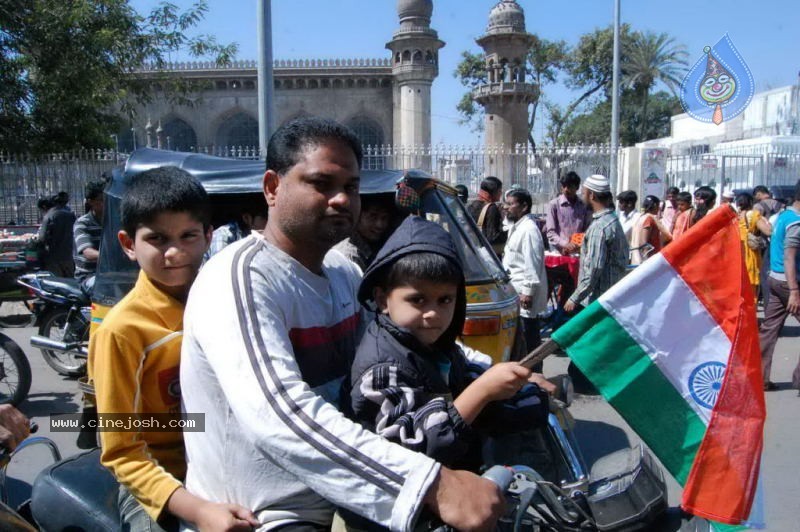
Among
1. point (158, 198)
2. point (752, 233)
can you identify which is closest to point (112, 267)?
point (158, 198)

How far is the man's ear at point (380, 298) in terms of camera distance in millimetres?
1819

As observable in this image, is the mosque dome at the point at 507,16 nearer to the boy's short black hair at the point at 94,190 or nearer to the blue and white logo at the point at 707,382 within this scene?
the boy's short black hair at the point at 94,190

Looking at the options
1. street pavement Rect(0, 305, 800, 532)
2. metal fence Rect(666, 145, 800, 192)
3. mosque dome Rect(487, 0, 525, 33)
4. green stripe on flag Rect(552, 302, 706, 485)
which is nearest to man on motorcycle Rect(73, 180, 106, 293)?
street pavement Rect(0, 305, 800, 532)

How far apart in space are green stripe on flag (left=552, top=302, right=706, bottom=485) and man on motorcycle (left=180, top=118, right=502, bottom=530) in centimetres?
55

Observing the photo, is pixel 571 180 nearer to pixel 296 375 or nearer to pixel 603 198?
pixel 603 198

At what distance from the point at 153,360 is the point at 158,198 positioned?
19.7 inches

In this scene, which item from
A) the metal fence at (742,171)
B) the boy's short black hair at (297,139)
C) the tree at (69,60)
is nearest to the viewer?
the boy's short black hair at (297,139)

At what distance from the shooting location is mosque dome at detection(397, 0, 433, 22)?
33287 millimetres

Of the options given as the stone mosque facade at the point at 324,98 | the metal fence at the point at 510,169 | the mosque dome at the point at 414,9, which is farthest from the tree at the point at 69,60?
the mosque dome at the point at 414,9

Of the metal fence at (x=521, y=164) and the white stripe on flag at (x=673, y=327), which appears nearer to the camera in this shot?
the white stripe on flag at (x=673, y=327)

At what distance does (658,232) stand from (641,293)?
21.2 feet

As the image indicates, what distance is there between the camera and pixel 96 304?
452 centimetres

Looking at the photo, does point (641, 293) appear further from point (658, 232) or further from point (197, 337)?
point (658, 232)

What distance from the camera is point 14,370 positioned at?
216 inches
